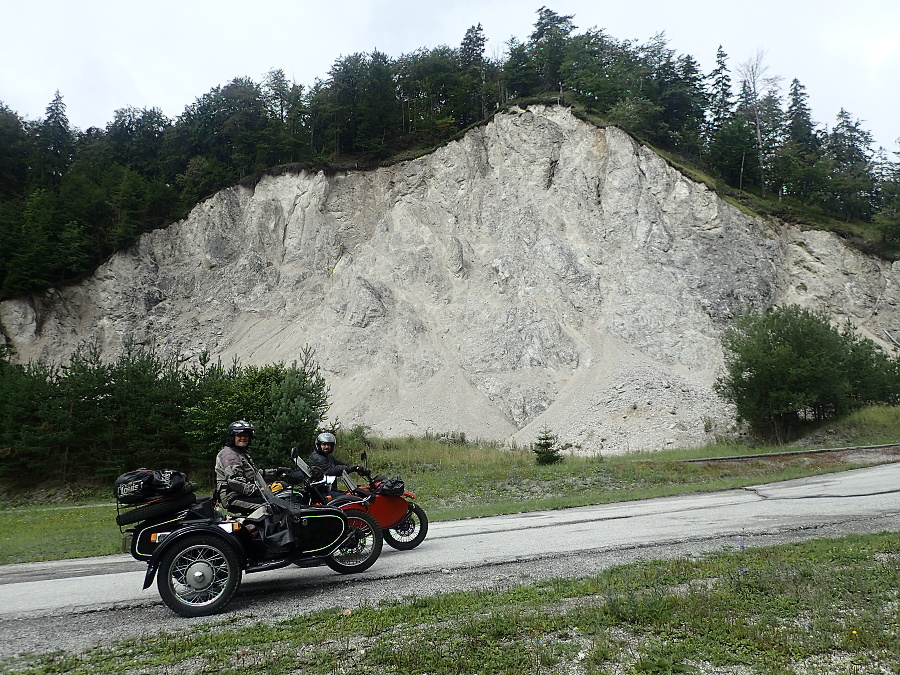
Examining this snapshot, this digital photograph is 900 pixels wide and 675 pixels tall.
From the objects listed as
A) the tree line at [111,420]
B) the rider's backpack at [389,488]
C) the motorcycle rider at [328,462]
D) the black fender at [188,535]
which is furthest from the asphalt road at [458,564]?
the tree line at [111,420]

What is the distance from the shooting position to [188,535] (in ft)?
20.5

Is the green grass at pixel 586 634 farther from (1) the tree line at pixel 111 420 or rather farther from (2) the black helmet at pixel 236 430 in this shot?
(1) the tree line at pixel 111 420

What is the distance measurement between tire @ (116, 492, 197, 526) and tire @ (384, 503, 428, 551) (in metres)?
3.60

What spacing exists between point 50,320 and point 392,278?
2877 centimetres

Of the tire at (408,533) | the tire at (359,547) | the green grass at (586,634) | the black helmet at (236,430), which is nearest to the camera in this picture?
the green grass at (586,634)

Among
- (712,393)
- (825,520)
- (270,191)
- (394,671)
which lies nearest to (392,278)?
(270,191)

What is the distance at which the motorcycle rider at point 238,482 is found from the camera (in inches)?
267

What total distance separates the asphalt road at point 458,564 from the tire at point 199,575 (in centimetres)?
19

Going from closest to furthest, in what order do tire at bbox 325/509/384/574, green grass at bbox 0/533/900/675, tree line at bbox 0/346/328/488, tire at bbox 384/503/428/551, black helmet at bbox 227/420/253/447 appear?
green grass at bbox 0/533/900/675 → black helmet at bbox 227/420/253/447 → tire at bbox 325/509/384/574 → tire at bbox 384/503/428/551 → tree line at bbox 0/346/328/488

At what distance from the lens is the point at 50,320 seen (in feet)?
153

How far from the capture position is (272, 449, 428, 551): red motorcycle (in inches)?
315

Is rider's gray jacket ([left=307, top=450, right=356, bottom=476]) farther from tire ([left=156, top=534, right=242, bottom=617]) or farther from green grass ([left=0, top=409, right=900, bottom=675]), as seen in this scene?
green grass ([left=0, top=409, right=900, bottom=675])

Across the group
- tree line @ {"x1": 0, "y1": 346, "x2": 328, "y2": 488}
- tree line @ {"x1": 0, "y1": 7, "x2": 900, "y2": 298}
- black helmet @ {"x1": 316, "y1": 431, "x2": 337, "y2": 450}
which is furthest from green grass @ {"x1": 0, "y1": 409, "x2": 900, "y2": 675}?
tree line @ {"x1": 0, "y1": 7, "x2": 900, "y2": 298}

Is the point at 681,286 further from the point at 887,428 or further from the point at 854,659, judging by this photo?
the point at 854,659
